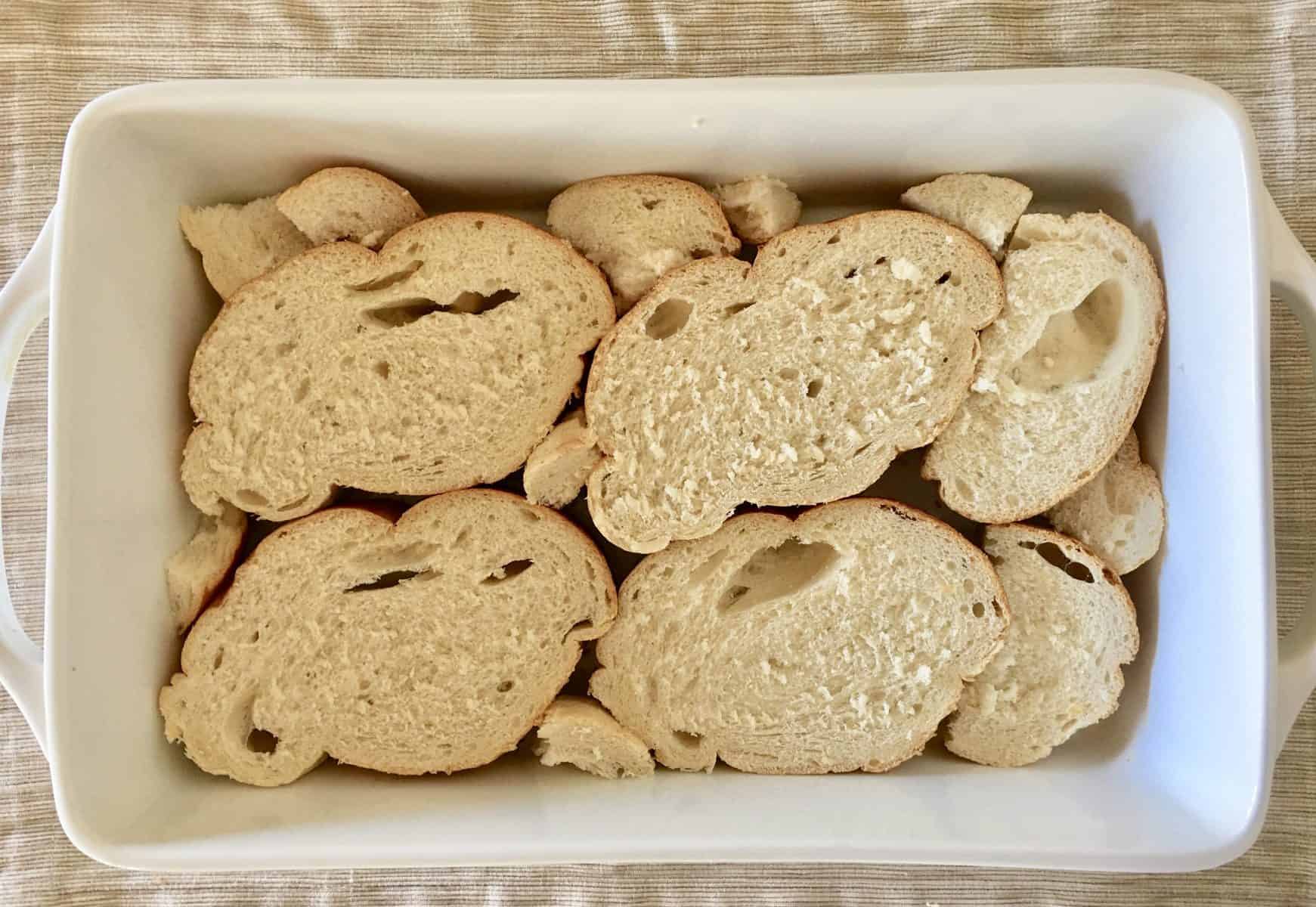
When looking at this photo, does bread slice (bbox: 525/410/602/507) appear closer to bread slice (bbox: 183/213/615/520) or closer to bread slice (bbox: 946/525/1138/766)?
bread slice (bbox: 183/213/615/520)

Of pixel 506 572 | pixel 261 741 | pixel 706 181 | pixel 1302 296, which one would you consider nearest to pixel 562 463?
pixel 506 572

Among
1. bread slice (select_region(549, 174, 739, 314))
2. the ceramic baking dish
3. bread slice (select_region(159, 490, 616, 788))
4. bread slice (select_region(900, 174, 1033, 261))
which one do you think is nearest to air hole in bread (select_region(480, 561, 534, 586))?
bread slice (select_region(159, 490, 616, 788))

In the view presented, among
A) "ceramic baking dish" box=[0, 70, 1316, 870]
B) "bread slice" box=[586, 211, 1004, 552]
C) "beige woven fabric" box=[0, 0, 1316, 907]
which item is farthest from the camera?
"beige woven fabric" box=[0, 0, 1316, 907]

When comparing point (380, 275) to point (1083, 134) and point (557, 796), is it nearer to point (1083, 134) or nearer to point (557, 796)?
point (557, 796)

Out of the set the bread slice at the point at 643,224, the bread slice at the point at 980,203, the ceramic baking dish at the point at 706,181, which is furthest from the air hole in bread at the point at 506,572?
the bread slice at the point at 980,203

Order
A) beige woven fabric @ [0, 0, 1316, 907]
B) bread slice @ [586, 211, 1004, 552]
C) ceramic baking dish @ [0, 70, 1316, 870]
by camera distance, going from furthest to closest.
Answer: beige woven fabric @ [0, 0, 1316, 907] → bread slice @ [586, 211, 1004, 552] → ceramic baking dish @ [0, 70, 1316, 870]

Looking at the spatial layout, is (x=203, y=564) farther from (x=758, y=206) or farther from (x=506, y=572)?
(x=758, y=206)

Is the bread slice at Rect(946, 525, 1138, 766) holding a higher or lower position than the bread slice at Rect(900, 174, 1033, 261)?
lower

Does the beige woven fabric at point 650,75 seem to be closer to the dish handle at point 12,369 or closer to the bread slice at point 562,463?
the dish handle at point 12,369
